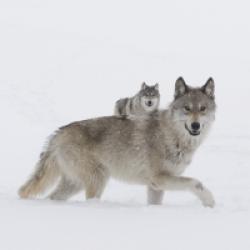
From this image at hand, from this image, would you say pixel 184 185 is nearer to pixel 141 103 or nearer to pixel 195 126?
pixel 195 126

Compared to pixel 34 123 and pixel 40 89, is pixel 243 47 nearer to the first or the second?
pixel 40 89

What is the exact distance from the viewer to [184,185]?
6395 millimetres

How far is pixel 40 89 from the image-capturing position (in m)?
26.4

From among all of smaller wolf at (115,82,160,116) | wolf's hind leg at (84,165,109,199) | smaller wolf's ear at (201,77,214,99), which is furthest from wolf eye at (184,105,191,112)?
smaller wolf at (115,82,160,116)

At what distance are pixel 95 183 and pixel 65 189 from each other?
0.48 metres

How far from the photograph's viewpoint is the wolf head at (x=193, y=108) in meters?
6.64

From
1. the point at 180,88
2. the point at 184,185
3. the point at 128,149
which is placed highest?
the point at 180,88

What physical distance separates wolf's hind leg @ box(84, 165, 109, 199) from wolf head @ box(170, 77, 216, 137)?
106 centimetres

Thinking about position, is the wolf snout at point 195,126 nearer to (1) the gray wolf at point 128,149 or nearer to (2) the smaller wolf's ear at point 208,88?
(1) the gray wolf at point 128,149

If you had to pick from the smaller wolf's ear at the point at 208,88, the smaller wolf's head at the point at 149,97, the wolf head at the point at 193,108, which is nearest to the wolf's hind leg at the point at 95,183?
the wolf head at the point at 193,108

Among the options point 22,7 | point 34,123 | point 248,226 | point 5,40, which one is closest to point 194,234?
point 248,226

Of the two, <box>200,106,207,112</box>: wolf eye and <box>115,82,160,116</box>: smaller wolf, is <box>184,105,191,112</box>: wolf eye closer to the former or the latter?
<box>200,106,207,112</box>: wolf eye

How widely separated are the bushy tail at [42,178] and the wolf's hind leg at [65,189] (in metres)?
0.10

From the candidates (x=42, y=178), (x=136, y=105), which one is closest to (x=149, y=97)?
(x=136, y=105)
